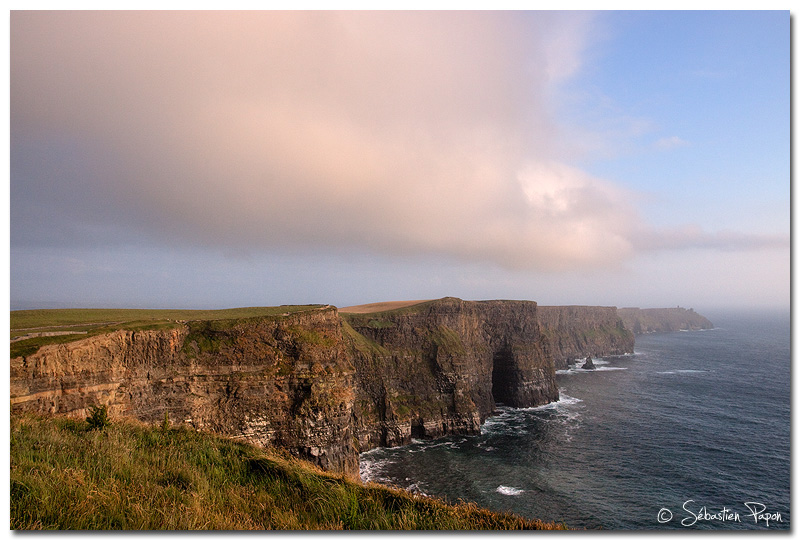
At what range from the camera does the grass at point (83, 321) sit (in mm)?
28020

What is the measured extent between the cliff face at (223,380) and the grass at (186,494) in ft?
57.4

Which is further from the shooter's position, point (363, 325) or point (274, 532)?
point (363, 325)

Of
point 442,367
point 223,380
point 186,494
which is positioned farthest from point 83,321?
point 442,367

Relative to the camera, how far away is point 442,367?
224 feet

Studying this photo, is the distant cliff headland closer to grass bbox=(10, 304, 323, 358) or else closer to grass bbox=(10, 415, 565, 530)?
grass bbox=(10, 304, 323, 358)

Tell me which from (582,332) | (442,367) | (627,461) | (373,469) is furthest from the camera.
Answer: (582,332)

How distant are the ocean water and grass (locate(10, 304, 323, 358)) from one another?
92.3ft

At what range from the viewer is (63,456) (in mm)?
11422

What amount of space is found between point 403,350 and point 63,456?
5946 cm

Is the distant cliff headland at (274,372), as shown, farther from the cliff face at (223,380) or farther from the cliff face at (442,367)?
the cliff face at (442,367)

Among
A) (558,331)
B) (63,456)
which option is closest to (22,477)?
(63,456)

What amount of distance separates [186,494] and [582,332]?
166m

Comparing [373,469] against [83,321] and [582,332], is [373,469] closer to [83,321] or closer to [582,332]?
[83,321]

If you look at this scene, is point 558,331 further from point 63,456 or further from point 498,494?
point 63,456
